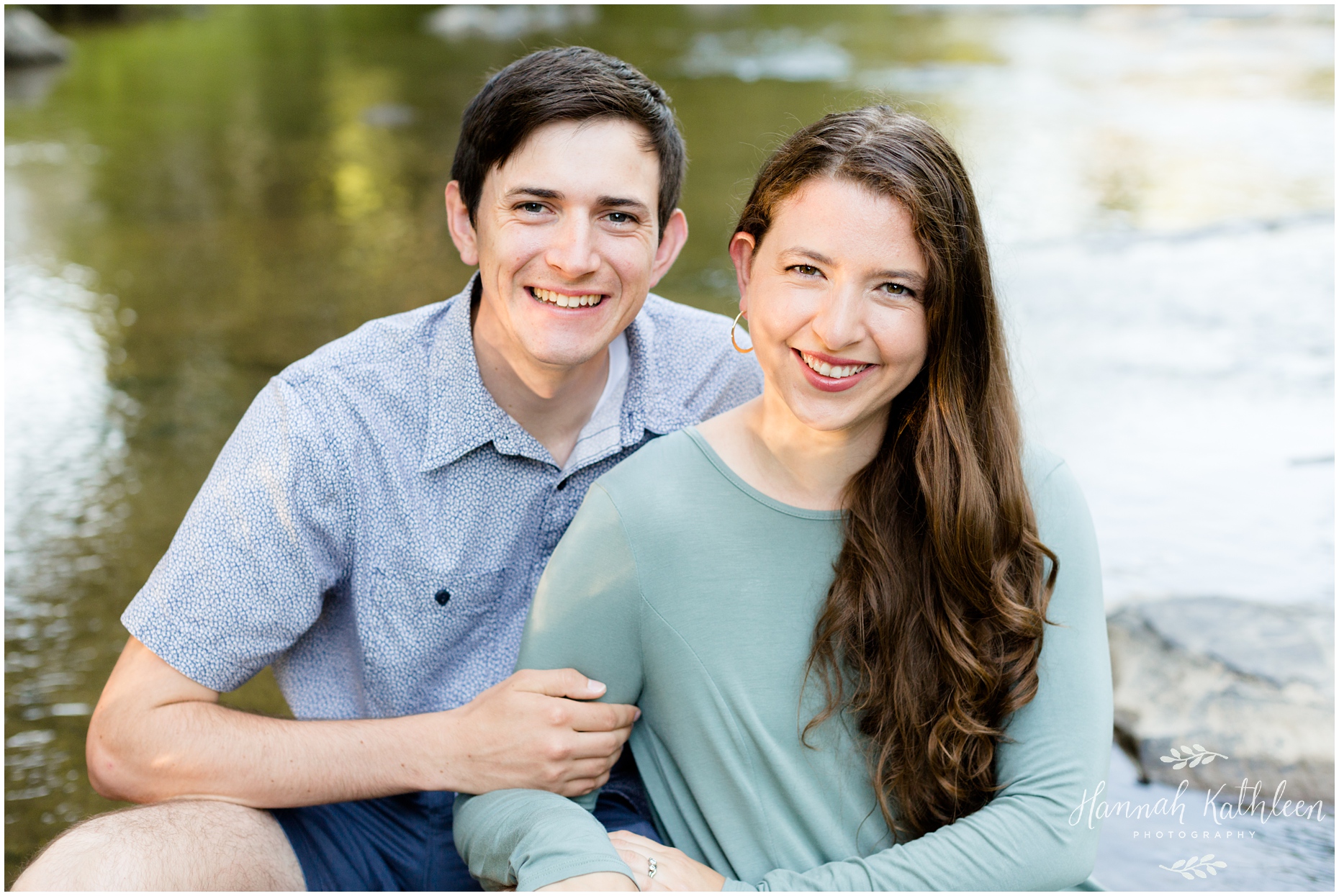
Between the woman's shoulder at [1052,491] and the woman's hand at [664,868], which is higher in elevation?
the woman's shoulder at [1052,491]

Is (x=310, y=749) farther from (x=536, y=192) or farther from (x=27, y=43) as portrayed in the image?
(x=27, y=43)

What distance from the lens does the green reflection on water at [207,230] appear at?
3.42m

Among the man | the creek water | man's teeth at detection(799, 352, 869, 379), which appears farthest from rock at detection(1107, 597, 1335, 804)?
man's teeth at detection(799, 352, 869, 379)

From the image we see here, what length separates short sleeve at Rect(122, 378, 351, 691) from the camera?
1.99 metres

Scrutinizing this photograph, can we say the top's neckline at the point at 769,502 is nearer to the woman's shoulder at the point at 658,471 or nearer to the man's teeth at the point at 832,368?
the woman's shoulder at the point at 658,471

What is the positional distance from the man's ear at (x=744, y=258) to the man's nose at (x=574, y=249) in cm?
28

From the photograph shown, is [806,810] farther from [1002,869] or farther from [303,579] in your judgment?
[303,579]

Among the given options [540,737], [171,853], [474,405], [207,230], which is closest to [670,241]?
[474,405]

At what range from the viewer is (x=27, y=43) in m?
12.6

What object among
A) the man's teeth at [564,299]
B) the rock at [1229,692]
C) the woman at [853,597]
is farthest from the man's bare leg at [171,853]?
the rock at [1229,692]

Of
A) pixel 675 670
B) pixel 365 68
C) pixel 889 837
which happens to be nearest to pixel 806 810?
pixel 889 837

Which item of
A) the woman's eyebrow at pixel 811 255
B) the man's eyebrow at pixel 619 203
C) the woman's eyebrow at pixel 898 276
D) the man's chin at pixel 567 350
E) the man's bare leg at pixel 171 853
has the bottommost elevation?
the man's bare leg at pixel 171 853

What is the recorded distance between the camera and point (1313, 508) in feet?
12.6

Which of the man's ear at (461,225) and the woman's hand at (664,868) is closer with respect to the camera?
the woman's hand at (664,868)
